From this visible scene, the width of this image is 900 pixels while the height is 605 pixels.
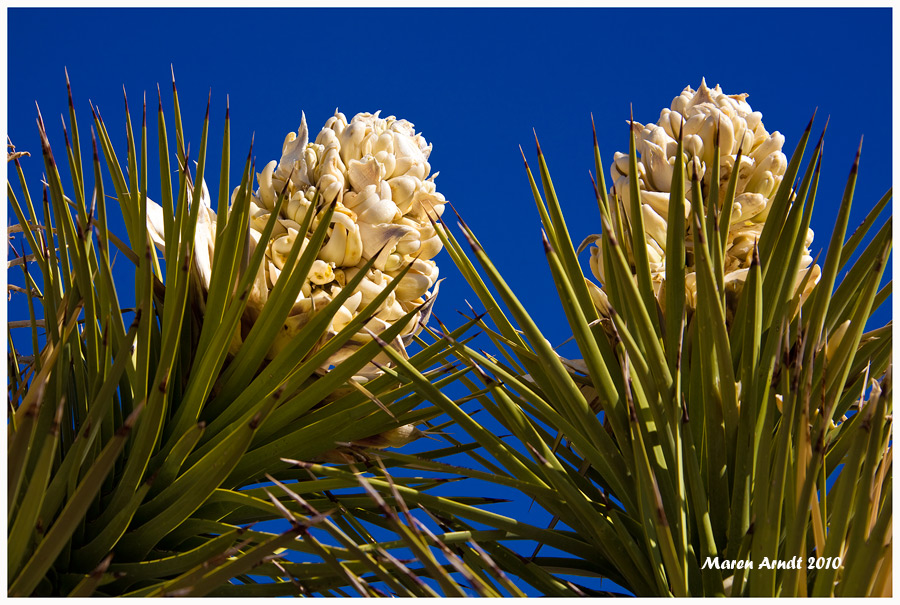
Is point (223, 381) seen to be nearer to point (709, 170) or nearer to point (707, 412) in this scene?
point (707, 412)

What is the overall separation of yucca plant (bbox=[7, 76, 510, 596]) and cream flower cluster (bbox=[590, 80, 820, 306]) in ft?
0.88

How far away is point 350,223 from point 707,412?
487 mm

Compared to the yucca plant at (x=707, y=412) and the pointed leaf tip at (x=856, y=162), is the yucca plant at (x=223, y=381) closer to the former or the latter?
the yucca plant at (x=707, y=412)

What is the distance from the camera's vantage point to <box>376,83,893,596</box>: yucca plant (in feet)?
2.21

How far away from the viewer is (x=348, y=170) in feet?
3.69

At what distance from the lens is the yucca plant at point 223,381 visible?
72cm

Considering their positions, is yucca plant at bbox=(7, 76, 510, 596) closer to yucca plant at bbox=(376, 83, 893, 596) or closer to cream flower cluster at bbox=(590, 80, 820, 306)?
yucca plant at bbox=(376, 83, 893, 596)

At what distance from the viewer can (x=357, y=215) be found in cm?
110

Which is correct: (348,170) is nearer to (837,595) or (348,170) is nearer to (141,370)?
(141,370)

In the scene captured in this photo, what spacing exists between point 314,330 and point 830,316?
55 cm

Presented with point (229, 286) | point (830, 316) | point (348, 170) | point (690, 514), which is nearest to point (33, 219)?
point (229, 286)

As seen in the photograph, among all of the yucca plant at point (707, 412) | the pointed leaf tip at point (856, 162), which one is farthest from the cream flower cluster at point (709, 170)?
the pointed leaf tip at point (856, 162)

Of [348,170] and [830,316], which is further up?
[348,170]

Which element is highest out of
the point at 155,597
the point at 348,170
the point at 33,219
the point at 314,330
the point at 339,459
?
the point at 348,170
